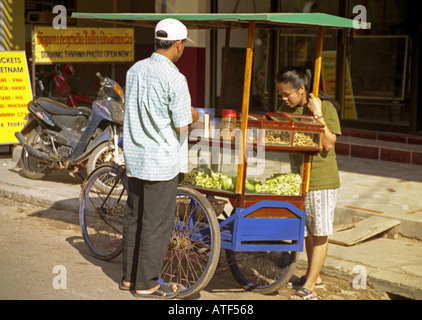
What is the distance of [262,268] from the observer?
215 inches

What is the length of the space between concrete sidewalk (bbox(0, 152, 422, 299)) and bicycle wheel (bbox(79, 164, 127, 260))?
60.8 inches

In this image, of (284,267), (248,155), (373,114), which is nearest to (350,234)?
(284,267)

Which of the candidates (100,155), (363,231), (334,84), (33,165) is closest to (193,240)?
(363,231)

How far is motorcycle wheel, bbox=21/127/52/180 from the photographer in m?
8.80

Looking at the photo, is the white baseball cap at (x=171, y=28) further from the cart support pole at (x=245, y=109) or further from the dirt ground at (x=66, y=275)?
the dirt ground at (x=66, y=275)

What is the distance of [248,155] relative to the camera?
4.98m

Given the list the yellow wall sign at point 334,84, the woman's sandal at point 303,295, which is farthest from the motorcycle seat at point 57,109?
the yellow wall sign at point 334,84

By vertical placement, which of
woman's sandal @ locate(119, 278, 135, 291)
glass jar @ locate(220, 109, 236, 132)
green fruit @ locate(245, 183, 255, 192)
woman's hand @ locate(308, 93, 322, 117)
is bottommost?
woman's sandal @ locate(119, 278, 135, 291)

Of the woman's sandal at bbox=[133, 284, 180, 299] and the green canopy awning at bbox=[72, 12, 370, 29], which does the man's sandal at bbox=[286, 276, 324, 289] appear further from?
the green canopy awning at bbox=[72, 12, 370, 29]

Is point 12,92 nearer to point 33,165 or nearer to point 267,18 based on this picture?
point 33,165

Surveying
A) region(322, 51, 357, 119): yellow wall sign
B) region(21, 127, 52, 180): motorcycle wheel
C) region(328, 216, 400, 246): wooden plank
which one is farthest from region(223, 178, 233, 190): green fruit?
region(322, 51, 357, 119): yellow wall sign

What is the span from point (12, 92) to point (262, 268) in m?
5.79

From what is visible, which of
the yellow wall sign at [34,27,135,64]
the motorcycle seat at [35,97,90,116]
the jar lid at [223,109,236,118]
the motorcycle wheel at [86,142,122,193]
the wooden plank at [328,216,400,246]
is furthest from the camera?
the yellow wall sign at [34,27,135,64]
